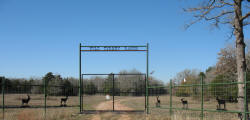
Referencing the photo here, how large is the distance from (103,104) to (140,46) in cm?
553

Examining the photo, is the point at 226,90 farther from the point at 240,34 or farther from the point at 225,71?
the point at 225,71

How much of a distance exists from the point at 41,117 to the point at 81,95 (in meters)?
2.91

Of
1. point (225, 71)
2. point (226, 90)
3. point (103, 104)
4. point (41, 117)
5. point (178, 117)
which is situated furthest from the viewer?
point (225, 71)

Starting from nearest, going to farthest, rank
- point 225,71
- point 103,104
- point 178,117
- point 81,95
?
1. point 178,117
2. point 81,95
3. point 103,104
4. point 225,71

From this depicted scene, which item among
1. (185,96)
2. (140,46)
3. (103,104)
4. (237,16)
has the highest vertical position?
(237,16)

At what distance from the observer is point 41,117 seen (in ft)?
40.8

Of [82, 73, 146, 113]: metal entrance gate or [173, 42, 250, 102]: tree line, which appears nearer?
[173, 42, 250, 102]: tree line

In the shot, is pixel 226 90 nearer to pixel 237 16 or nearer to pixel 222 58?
pixel 237 16

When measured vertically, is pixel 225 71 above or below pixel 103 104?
above

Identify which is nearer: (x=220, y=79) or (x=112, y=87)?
(x=220, y=79)

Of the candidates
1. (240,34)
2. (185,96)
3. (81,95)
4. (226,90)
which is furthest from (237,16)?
(81,95)

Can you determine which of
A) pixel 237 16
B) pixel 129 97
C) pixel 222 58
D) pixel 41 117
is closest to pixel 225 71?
pixel 222 58

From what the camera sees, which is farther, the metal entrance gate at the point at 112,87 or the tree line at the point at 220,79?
the metal entrance gate at the point at 112,87

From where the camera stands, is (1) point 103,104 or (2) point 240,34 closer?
(2) point 240,34
